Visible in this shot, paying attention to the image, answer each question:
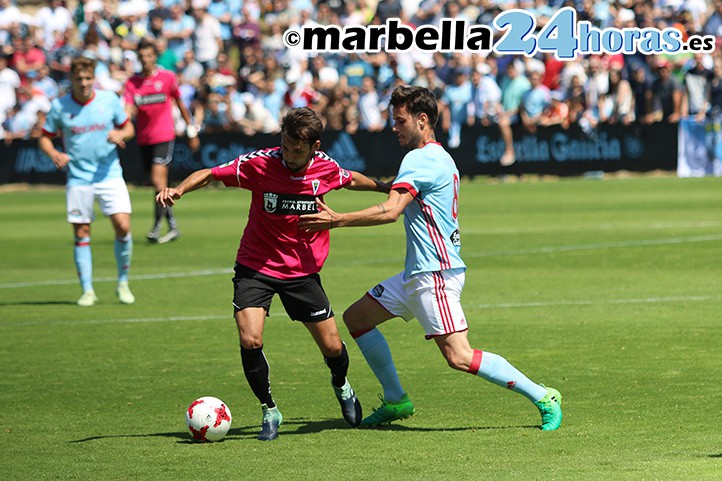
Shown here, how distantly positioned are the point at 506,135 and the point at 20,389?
21573 mm

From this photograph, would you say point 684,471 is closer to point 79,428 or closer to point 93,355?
point 79,428

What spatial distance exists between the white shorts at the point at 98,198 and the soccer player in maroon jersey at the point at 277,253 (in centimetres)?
583

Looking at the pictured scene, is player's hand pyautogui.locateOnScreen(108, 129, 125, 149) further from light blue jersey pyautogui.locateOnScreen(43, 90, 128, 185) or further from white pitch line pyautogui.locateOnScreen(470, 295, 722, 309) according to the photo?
white pitch line pyautogui.locateOnScreen(470, 295, 722, 309)

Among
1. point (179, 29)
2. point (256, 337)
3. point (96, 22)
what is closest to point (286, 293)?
point (256, 337)

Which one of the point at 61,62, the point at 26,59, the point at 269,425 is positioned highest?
the point at 26,59

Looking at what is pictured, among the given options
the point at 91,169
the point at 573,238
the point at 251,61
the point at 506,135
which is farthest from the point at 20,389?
the point at 251,61

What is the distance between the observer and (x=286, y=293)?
805cm

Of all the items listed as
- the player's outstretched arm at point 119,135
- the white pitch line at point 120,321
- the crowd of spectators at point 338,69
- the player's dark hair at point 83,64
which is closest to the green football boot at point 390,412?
the white pitch line at point 120,321

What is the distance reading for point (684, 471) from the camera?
660cm

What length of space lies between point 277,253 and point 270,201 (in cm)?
31

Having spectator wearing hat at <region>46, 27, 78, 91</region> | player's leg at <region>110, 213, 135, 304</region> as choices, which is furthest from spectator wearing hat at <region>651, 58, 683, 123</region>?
player's leg at <region>110, 213, 135, 304</region>

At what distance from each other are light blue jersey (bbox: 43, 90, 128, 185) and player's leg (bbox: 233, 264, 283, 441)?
20.1ft

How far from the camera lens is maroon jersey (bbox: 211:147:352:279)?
26.2 ft

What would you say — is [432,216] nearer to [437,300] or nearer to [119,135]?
[437,300]
